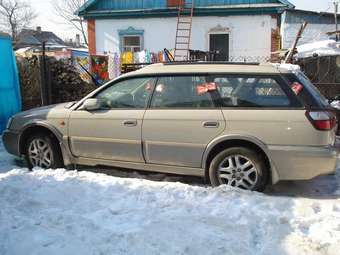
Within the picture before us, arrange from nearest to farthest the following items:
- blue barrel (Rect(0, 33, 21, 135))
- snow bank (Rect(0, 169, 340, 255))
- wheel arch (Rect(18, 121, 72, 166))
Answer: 1. snow bank (Rect(0, 169, 340, 255))
2. wheel arch (Rect(18, 121, 72, 166))
3. blue barrel (Rect(0, 33, 21, 135))

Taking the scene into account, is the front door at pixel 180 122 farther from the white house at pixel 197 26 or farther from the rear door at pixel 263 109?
the white house at pixel 197 26

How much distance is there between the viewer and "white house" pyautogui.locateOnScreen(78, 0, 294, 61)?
1622cm

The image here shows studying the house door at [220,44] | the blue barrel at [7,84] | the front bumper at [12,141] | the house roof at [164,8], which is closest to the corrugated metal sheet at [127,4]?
the house roof at [164,8]

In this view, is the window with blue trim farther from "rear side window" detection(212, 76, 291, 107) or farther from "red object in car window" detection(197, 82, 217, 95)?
"rear side window" detection(212, 76, 291, 107)

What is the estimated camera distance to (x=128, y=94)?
580cm

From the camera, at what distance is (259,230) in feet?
13.4

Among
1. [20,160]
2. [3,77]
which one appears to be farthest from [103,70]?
[20,160]

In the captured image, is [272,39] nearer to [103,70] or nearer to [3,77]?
[103,70]

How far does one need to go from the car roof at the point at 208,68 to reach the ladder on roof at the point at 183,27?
10.7 meters

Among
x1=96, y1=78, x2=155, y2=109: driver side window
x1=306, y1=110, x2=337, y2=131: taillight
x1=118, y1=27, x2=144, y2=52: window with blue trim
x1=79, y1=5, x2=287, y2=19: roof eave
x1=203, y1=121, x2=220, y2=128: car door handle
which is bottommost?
x1=203, y1=121, x2=220, y2=128: car door handle

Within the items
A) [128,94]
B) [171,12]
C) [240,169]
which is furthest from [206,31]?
[240,169]

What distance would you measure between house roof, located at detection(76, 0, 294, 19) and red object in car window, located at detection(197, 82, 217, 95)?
11.6 metres

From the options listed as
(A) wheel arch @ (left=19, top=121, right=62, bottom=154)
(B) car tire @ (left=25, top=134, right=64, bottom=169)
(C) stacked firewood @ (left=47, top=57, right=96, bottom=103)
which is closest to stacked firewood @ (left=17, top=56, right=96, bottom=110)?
(C) stacked firewood @ (left=47, top=57, right=96, bottom=103)

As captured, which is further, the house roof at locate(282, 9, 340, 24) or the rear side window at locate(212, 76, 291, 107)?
the house roof at locate(282, 9, 340, 24)
